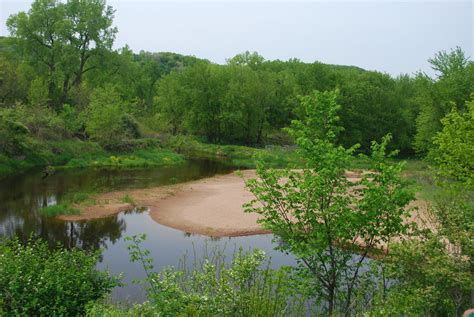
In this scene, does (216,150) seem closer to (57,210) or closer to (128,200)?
(128,200)

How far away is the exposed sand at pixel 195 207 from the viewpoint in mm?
22250

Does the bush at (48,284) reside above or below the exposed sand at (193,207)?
above

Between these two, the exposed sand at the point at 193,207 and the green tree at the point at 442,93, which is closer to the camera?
the exposed sand at the point at 193,207

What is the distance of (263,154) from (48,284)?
18.6ft

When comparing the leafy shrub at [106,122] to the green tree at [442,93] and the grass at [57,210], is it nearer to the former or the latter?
the grass at [57,210]

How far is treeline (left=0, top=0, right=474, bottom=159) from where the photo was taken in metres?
41.5

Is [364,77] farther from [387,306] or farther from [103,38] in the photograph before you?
[387,306]

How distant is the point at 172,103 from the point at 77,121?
2120 cm

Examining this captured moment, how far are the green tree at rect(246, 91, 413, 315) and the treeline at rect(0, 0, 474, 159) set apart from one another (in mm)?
30242

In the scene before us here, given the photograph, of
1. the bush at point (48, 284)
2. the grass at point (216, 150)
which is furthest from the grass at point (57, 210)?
the grass at point (216, 150)

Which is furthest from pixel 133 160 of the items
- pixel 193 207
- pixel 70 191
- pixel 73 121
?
pixel 193 207

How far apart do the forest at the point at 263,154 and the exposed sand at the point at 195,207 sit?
2361mm

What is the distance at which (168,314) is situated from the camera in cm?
805

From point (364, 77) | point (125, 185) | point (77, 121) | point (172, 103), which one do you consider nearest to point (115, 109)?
point (77, 121)
